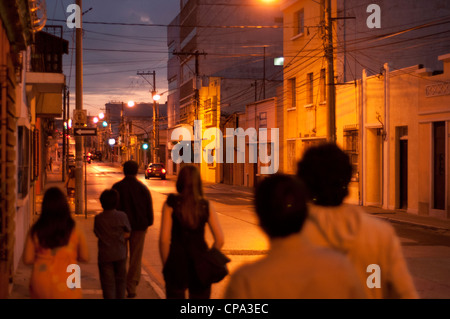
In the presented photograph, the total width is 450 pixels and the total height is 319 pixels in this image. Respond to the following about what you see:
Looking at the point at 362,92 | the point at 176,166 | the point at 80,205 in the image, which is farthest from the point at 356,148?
the point at 176,166

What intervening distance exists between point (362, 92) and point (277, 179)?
75.2 feet

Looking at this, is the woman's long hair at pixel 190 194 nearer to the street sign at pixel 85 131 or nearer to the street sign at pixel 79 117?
the street sign at pixel 85 131

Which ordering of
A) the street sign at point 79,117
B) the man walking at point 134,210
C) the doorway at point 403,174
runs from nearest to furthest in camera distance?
the man walking at point 134,210 < the street sign at point 79,117 < the doorway at point 403,174

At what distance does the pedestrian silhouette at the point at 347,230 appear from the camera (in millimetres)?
3240

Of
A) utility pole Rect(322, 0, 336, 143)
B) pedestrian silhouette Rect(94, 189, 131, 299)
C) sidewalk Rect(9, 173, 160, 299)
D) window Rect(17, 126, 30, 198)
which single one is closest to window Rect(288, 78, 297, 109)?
utility pole Rect(322, 0, 336, 143)

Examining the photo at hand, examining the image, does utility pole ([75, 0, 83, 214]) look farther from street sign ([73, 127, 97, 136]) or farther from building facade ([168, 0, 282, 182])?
building facade ([168, 0, 282, 182])

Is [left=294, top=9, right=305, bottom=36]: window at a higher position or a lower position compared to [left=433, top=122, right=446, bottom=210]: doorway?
higher

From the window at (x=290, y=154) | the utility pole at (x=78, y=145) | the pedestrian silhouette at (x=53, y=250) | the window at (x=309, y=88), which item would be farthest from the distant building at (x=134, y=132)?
the pedestrian silhouette at (x=53, y=250)

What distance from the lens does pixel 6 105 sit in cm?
705

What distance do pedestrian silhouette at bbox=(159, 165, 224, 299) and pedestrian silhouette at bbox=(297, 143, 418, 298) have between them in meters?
2.20

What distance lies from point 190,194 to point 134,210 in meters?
2.52

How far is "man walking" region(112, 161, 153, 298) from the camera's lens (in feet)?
26.0

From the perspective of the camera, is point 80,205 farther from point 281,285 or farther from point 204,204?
point 281,285
